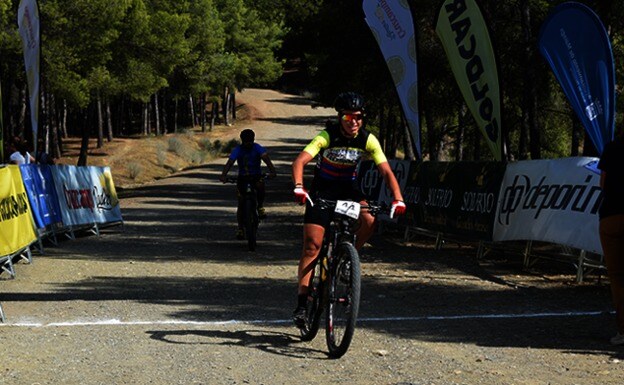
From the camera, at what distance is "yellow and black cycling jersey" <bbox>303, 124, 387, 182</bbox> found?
8.60 m

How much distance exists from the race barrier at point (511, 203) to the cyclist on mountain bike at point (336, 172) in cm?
415

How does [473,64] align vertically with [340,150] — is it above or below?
above

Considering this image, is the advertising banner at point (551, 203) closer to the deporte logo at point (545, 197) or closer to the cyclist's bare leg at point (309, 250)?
the deporte logo at point (545, 197)

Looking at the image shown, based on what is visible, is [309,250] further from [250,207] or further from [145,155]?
[145,155]

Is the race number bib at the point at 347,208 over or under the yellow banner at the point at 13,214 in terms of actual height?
over

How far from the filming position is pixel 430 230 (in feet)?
59.1

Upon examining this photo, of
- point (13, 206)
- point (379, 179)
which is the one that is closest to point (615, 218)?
point (13, 206)

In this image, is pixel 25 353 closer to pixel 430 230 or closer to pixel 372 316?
pixel 372 316

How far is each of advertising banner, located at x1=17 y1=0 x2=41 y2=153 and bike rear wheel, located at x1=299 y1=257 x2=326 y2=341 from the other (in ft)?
39.8

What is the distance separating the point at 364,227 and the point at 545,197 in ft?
18.3

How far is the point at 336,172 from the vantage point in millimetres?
8727

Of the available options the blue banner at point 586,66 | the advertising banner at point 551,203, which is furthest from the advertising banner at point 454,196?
the blue banner at point 586,66

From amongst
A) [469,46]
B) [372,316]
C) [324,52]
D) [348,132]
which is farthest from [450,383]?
[324,52]

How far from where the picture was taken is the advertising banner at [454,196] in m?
15.5
